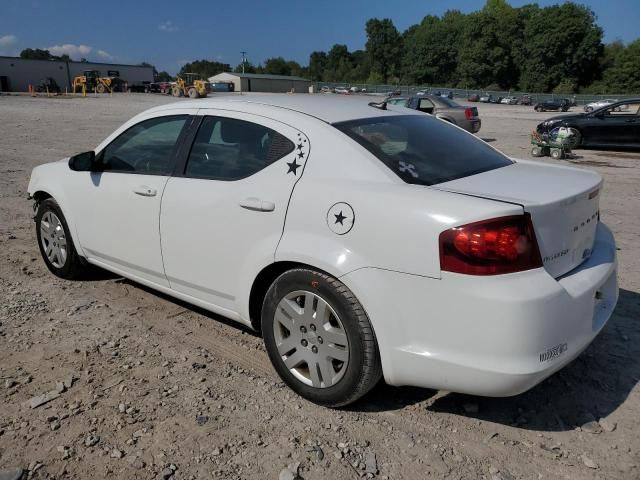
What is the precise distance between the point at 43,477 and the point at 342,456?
53.9 inches

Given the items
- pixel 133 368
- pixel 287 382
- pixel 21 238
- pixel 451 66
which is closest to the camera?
pixel 287 382

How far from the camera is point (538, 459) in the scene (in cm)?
260

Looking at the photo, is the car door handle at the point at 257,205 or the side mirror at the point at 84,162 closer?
the car door handle at the point at 257,205

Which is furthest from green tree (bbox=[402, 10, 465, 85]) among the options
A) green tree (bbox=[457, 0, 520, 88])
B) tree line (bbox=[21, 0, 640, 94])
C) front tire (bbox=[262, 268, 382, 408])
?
front tire (bbox=[262, 268, 382, 408])

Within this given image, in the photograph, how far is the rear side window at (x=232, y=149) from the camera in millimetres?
3180

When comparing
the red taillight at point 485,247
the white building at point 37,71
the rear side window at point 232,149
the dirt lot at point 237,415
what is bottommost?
the dirt lot at point 237,415

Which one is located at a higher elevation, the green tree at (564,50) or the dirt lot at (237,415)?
the green tree at (564,50)

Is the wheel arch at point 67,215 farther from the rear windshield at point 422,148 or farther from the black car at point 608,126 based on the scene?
the black car at point 608,126

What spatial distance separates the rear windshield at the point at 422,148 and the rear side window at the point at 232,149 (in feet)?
1.33

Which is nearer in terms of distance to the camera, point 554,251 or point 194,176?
point 554,251

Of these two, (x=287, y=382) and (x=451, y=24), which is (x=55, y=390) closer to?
(x=287, y=382)

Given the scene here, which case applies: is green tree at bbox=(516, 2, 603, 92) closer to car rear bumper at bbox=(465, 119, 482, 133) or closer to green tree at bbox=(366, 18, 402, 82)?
green tree at bbox=(366, 18, 402, 82)

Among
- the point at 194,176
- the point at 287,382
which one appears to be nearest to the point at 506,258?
the point at 287,382

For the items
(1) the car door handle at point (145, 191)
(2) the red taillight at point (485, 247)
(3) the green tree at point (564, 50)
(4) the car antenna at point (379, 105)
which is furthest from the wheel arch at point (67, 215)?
(3) the green tree at point (564, 50)
